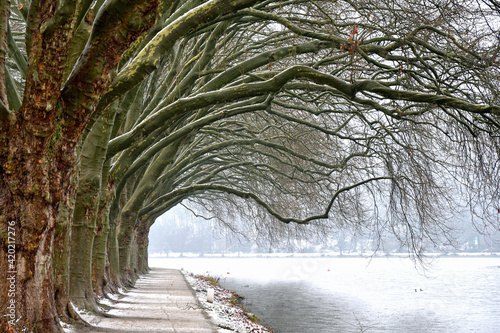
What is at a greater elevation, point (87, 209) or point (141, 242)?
point (87, 209)

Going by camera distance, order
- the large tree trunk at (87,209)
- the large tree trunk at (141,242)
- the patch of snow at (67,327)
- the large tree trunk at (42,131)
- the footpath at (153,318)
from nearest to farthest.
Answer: the large tree trunk at (42,131)
the patch of snow at (67,327)
the footpath at (153,318)
the large tree trunk at (87,209)
the large tree trunk at (141,242)

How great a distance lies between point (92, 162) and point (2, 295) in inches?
126

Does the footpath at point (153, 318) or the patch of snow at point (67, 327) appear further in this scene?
the footpath at point (153, 318)

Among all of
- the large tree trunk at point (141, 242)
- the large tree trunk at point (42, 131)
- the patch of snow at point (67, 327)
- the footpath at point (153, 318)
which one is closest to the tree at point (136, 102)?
the large tree trunk at point (42, 131)

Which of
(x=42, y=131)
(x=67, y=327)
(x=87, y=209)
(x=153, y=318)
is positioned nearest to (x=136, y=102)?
(x=87, y=209)

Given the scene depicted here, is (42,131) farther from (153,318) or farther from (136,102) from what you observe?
(136,102)

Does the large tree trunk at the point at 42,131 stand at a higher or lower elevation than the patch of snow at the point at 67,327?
higher

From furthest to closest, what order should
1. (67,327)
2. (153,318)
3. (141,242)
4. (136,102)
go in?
(141,242)
(136,102)
(153,318)
(67,327)

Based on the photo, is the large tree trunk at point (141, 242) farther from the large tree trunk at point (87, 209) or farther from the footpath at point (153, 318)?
the large tree trunk at point (87, 209)

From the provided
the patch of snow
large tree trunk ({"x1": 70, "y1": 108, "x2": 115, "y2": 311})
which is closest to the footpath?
the patch of snow

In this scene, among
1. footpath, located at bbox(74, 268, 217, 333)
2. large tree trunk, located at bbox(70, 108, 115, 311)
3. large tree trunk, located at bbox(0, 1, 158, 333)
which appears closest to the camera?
large tree trunk, located at bbox(0, 1, 158, 333)

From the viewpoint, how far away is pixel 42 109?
4.28 metres

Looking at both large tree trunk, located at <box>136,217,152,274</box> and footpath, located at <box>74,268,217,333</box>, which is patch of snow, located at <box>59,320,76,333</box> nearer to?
footpath, located at <box>74,268,217,333</box>

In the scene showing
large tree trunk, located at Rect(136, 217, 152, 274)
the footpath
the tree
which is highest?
the tree
